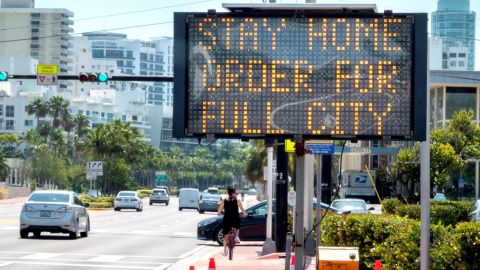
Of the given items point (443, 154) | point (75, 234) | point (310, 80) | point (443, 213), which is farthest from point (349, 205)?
point (310, 80)

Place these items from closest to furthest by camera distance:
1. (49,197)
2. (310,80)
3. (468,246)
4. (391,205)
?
(310,80)
(468,246)
(49,197)
(391,205)

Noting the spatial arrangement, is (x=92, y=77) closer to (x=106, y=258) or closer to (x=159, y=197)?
(x=106, y=258)

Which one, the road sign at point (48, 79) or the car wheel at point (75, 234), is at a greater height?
the road sign at point (48, 79)

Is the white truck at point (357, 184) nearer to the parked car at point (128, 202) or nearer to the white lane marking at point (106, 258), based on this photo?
the parked car at point (128, 202)

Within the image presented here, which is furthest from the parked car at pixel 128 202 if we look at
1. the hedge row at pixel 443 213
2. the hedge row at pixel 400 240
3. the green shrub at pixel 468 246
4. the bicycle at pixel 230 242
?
the green shrub at pixel 468 246

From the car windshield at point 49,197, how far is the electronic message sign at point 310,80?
60.8 feet

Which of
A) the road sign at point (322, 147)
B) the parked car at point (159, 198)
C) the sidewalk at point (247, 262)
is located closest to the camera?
the road sign at point (322, 147)

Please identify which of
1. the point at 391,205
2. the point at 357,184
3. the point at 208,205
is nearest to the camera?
the point at 391,205

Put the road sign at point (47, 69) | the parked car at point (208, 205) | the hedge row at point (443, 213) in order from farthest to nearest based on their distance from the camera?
the parked car at point (208, 205) < the road sign at point (47, 69) < the hedge row at point (443, 213)

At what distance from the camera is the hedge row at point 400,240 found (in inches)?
447

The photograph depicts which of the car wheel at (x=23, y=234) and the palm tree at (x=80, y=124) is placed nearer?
the car wheel at (x=23, y=234)

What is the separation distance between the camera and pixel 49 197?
2872 centimetres

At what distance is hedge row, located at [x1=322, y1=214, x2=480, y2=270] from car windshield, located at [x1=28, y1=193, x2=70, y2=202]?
1143 cm

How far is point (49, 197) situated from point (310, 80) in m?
19.4
